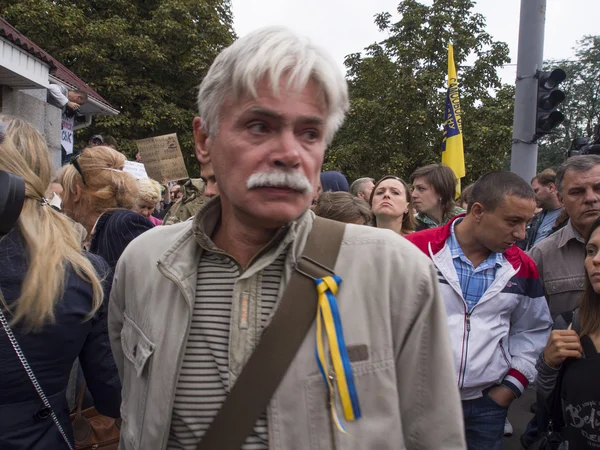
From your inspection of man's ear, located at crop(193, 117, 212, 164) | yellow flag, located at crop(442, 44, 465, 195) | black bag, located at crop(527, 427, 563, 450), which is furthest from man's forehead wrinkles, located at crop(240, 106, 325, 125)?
yellow flag, located at crop(442, 44, 465, 195)

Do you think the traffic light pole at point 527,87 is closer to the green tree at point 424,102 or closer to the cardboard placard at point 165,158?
the cardboard placard at point 165,158

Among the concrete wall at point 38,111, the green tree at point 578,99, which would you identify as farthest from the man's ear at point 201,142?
the green tree at point 578,99

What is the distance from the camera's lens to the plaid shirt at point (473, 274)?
9.37 feet

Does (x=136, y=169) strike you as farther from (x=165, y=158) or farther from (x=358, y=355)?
(x=358, y=355)

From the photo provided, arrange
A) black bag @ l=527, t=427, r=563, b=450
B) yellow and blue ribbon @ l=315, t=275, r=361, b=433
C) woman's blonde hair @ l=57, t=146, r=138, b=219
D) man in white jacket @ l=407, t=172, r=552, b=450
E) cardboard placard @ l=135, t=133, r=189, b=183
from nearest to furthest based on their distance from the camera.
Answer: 1. yellow and blue ribbon @ l=315, t=275, r=361, b=433
2. black bag @ l=527, t=427, r=563, b=450
3. man in white jacket @ l=407, t=172, r=552, b=450
4. woman's blonde hair @ l=57, t=146, r=138, b=219
5. cardboard placard @ l=135, t=133, r=189, b=183

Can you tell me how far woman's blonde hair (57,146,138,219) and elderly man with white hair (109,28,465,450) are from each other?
2.23 meters

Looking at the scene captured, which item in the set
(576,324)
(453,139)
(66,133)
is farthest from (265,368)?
(66,133)

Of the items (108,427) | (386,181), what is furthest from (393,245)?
(386,181)

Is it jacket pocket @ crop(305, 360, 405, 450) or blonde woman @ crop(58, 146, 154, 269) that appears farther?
blonde woman @ crop(58, 146, 154, 269)

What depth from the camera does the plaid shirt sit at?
9.37 ft

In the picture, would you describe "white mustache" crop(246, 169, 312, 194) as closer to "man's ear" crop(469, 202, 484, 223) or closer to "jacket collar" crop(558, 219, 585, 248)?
"man's ear" crop(469, 202, 484, 223)

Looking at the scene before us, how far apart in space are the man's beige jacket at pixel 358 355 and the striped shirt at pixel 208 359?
33mm

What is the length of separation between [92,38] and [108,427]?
16.5m

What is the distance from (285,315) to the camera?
4.32 ft
